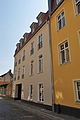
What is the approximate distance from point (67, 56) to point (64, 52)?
0.52m

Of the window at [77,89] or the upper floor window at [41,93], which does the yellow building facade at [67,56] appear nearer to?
the window at [77,89]

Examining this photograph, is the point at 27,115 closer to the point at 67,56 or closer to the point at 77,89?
the point at 77,89

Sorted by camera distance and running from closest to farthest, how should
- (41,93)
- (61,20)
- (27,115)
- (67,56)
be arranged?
(27,115) → (67,56) → (61,20) → (41,93)

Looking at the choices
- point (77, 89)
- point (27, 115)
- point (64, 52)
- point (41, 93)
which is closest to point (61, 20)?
point (64, 52)

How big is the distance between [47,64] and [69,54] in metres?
3.40

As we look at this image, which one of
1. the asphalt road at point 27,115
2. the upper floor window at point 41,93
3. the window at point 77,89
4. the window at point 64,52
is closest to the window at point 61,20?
the window at point 64,52

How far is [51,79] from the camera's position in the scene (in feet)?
30.9

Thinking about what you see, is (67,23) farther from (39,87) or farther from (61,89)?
(39,87)

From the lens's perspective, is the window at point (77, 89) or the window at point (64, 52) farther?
the window at point (64, 52)

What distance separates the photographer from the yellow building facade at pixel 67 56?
6980mm

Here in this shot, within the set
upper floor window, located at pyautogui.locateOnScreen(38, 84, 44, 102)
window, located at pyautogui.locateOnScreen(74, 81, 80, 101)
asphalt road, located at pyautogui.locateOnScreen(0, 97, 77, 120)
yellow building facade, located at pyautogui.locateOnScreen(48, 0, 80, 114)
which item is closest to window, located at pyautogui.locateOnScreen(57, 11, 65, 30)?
yellow building facade, located at pyautogui.locateOnScreen(48, 0, 80, 114)

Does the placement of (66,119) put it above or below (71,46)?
below

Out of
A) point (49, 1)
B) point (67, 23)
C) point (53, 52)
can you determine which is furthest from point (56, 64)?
point (49, 1)

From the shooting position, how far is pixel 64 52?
855 cm
